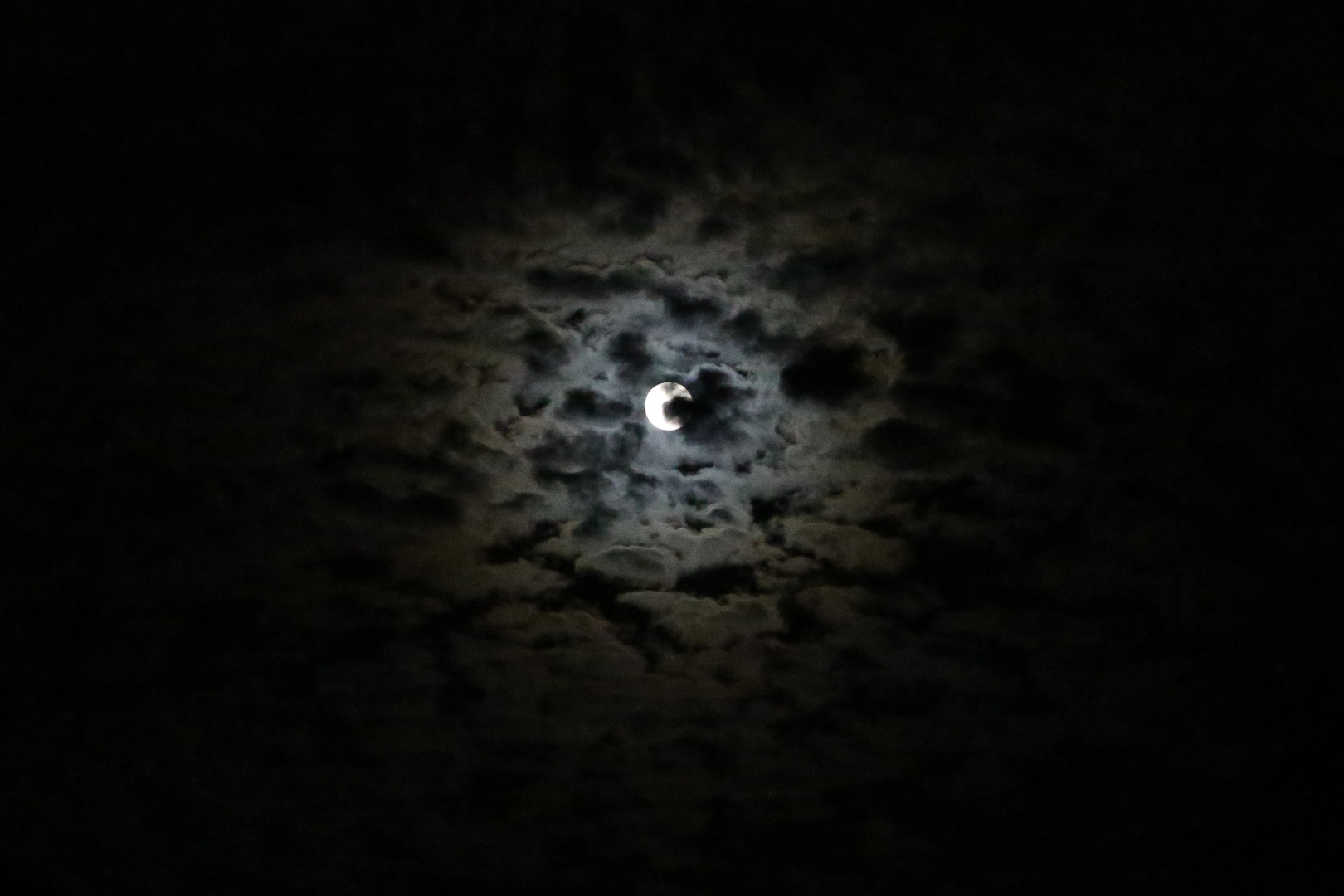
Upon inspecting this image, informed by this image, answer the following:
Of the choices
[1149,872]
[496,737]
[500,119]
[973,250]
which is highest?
[500,119]

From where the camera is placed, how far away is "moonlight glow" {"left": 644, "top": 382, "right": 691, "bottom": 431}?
3.96 feet

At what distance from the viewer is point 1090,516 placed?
1.24 meters

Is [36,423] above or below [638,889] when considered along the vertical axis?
above

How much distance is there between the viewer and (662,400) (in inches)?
47.5

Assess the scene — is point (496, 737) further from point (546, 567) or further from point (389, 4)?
point (389, 4)

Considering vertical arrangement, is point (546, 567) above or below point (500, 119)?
below

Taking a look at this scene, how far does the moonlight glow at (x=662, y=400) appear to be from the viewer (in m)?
1.21

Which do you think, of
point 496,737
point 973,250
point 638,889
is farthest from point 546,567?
point 973,250

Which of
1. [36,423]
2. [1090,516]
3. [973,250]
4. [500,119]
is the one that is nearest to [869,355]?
[973,250]

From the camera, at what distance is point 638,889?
128cm

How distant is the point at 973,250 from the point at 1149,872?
0.95 m

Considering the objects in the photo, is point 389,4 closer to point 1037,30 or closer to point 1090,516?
point 1037,30

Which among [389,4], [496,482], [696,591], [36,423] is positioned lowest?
[696,591]

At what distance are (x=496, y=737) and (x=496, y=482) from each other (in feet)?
1.25
